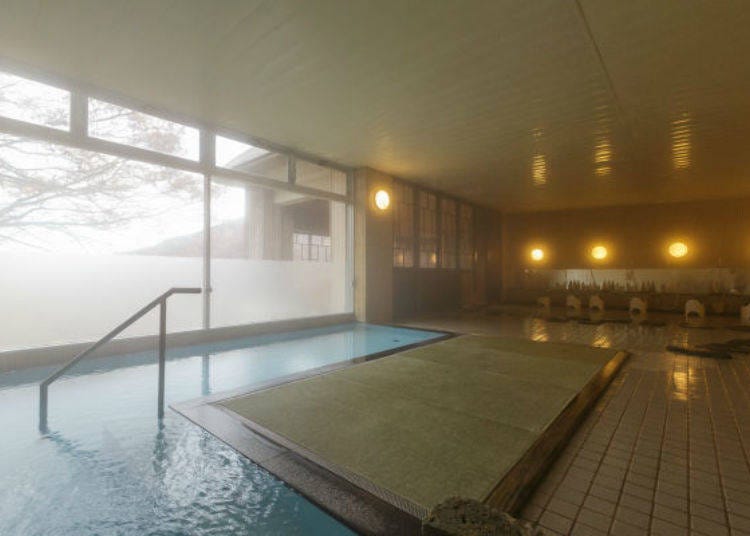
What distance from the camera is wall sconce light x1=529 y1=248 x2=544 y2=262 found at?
42.2 ft

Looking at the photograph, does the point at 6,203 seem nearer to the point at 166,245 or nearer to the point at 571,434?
the point at 166,245

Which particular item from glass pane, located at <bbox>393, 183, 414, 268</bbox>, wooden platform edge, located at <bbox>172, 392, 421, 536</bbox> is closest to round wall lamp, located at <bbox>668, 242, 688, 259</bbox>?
glass pane, located at <bbox>393, 183, 414, 268</bbox>

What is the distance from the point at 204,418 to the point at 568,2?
434cm

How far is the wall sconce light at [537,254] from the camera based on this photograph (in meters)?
12.9

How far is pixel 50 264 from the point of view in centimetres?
444

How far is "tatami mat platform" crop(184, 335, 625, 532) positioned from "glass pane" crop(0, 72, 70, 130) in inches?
153

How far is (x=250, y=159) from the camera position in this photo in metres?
6.39

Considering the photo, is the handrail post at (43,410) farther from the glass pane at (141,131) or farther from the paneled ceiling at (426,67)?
the glass pane at (141,131)

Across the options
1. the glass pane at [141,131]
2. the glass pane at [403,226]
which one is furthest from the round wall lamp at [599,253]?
the glass pane at [141,131]

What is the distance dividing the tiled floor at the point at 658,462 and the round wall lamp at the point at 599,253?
8620 mm

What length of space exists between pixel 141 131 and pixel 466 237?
8.86 m

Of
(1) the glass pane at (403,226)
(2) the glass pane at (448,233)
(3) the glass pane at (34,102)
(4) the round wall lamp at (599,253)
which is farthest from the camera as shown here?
(4) the round wall lamp at (599,253)

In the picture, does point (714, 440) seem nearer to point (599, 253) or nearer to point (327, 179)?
point (327, 179)

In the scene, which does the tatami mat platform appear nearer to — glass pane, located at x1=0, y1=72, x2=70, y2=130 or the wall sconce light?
glass pane, located at x1=0, y1=72, x2=70, y2=130
